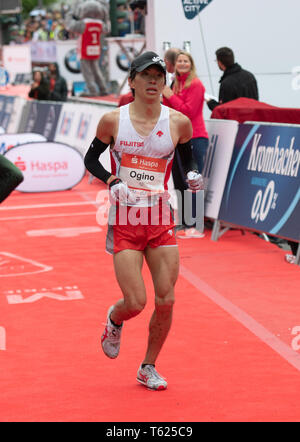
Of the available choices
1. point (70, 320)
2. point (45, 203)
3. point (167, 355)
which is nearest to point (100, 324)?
point (70, 320)

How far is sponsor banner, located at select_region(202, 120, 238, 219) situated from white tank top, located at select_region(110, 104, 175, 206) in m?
5.21

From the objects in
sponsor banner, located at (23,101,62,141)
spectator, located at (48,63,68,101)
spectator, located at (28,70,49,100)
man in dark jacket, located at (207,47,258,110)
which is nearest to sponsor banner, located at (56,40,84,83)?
spectator, located at (48,63,68,101)

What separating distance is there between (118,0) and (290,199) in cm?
1815

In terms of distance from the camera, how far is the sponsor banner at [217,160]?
10.2 meters

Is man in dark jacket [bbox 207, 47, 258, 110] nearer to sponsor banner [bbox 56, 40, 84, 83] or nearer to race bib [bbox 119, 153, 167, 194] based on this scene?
race bib [bbox 119, 153, 167, 194]

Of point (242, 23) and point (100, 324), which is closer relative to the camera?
point (100, 324)

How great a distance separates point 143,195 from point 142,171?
154mm

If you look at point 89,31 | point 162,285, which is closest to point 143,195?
point 162,285

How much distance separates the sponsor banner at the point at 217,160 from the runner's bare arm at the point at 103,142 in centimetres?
523

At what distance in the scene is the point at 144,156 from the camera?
16.3 feet

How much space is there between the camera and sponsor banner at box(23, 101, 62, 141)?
19094 millimetres

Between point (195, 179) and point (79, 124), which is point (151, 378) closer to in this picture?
point (195, 179)

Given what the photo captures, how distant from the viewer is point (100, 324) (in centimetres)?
665
